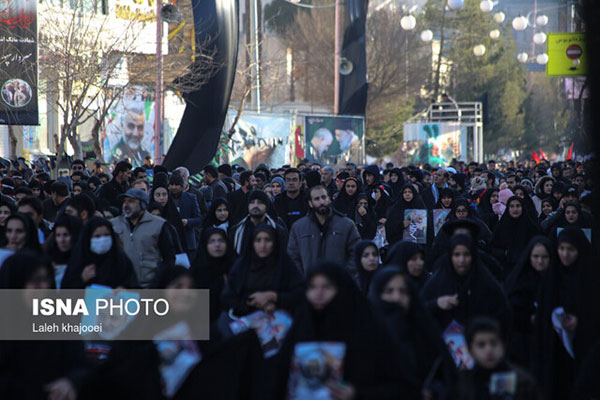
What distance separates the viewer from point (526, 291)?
22.7 feet

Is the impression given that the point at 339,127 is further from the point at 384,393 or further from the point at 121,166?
the point at 384,393

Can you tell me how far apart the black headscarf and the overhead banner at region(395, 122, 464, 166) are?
3147 cm

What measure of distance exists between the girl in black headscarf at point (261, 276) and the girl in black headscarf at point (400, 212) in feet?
17.3

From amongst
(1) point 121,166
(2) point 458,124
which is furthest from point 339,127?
(1) point 121,166

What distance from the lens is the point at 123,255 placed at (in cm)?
651

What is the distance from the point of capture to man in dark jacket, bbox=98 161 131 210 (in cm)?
1123

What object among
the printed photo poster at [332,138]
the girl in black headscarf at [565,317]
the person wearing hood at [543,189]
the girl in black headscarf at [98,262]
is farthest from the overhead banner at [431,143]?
the girl in black headscarf at [98,262]

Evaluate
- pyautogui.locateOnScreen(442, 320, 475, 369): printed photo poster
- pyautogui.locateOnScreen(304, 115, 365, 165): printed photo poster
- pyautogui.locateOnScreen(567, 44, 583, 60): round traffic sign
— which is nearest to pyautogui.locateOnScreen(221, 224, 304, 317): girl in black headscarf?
pyautogui.locateOnScreen(442, 320, 475, 369): printed photo poster

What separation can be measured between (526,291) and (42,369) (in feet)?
11.4

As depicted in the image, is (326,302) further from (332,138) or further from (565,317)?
(332,138)

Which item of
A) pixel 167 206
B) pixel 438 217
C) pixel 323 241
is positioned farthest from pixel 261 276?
pixel 438 217

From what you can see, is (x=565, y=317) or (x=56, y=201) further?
(x=56, y=201)

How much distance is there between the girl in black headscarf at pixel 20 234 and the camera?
22.4 ft

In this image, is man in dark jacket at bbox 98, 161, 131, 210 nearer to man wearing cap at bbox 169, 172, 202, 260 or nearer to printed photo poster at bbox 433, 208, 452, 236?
man wearing cap at bbox 169, 172, 202, 260
